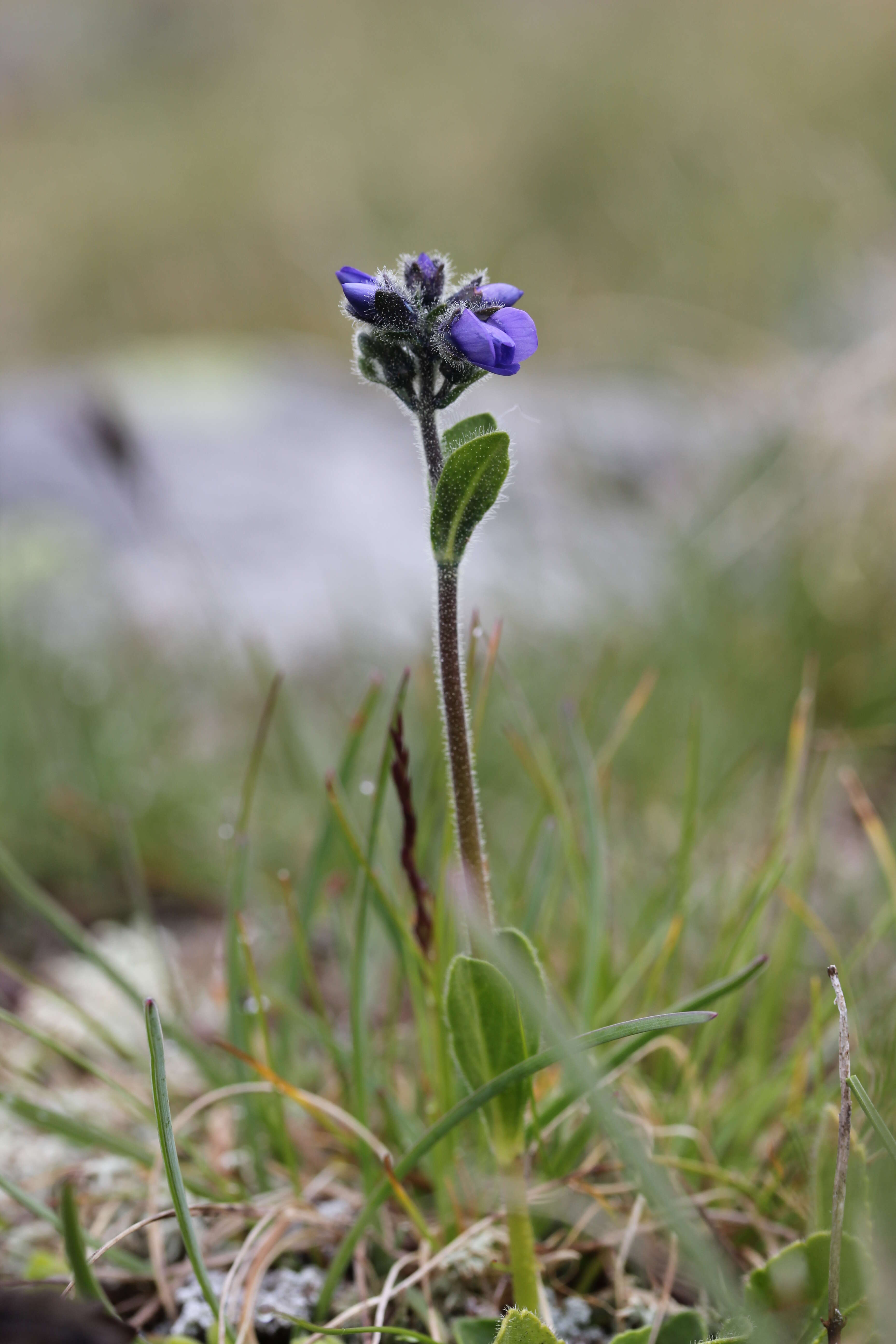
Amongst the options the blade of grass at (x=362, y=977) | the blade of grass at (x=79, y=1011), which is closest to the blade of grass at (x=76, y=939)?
the blade of grass at (x=79, y=1011)

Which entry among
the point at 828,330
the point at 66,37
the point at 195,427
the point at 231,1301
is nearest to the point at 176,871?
the point at 231,1301

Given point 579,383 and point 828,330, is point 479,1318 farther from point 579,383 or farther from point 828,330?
point 579,383

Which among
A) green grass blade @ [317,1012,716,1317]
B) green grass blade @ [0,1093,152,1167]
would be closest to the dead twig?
green grass blade @ [317,1012,716,1317]

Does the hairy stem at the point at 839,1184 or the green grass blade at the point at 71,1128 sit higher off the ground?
the green grass blade at the point at 71,1128

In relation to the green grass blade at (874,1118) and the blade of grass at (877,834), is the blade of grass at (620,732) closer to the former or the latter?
the blade of grass at (877,834)

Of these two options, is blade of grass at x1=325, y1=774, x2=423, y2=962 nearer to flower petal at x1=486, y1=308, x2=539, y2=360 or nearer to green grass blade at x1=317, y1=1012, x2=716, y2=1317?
green grass blade at x1=317, y1=1012, x2=716, y2=1317

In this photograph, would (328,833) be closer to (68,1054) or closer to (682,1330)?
(68,1054)

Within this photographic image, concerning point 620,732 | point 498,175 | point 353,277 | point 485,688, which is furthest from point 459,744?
point 498,175
